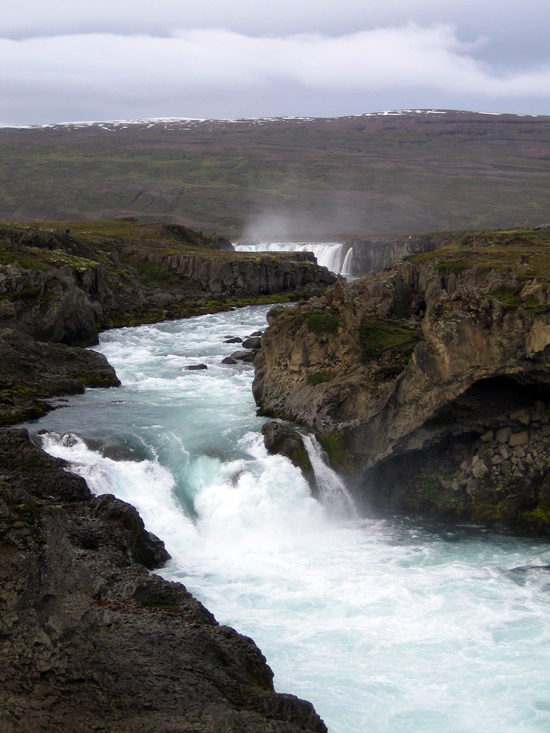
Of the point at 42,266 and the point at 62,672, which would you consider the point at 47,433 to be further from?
the point at 42,266

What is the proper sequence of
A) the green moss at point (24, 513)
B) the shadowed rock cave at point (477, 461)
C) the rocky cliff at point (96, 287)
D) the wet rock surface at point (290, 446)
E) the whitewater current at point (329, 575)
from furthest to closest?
the rocky cliff at point (96, 287), the wet rock surface at point (290, 446), the shadowed rock cave at point (477, 461), the whitewater current at point (329, 575), the green moss at point (24, 513)

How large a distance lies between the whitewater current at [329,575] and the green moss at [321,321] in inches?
165

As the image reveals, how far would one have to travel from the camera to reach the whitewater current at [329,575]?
1505 centimetres

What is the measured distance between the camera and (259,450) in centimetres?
2555

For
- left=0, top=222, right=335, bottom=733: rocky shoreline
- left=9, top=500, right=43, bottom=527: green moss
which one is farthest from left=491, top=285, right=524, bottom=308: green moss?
left=9, top=500, right=43, bottom=527: green moss

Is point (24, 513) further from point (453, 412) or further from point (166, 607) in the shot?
point (453, 412)

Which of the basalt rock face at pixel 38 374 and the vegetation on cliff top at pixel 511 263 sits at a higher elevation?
the vegetation on cliff top at pixel 511 263

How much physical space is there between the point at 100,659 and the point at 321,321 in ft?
65.4

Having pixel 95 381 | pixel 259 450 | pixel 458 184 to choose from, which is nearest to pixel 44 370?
pixel 95 381

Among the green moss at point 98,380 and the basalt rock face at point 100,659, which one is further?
the green moss at point 98,380

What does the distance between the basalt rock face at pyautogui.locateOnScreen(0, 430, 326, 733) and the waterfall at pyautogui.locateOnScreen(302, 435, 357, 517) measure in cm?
1053

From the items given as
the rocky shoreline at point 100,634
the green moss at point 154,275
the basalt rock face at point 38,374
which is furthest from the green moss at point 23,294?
the green moss at point 154,275

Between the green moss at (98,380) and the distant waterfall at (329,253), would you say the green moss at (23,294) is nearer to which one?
the green moss at (98,380)

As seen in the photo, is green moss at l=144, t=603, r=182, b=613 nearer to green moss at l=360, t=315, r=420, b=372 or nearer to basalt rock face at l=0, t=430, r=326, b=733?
basalt rock face at l=0, t=430, r=326, b=733
